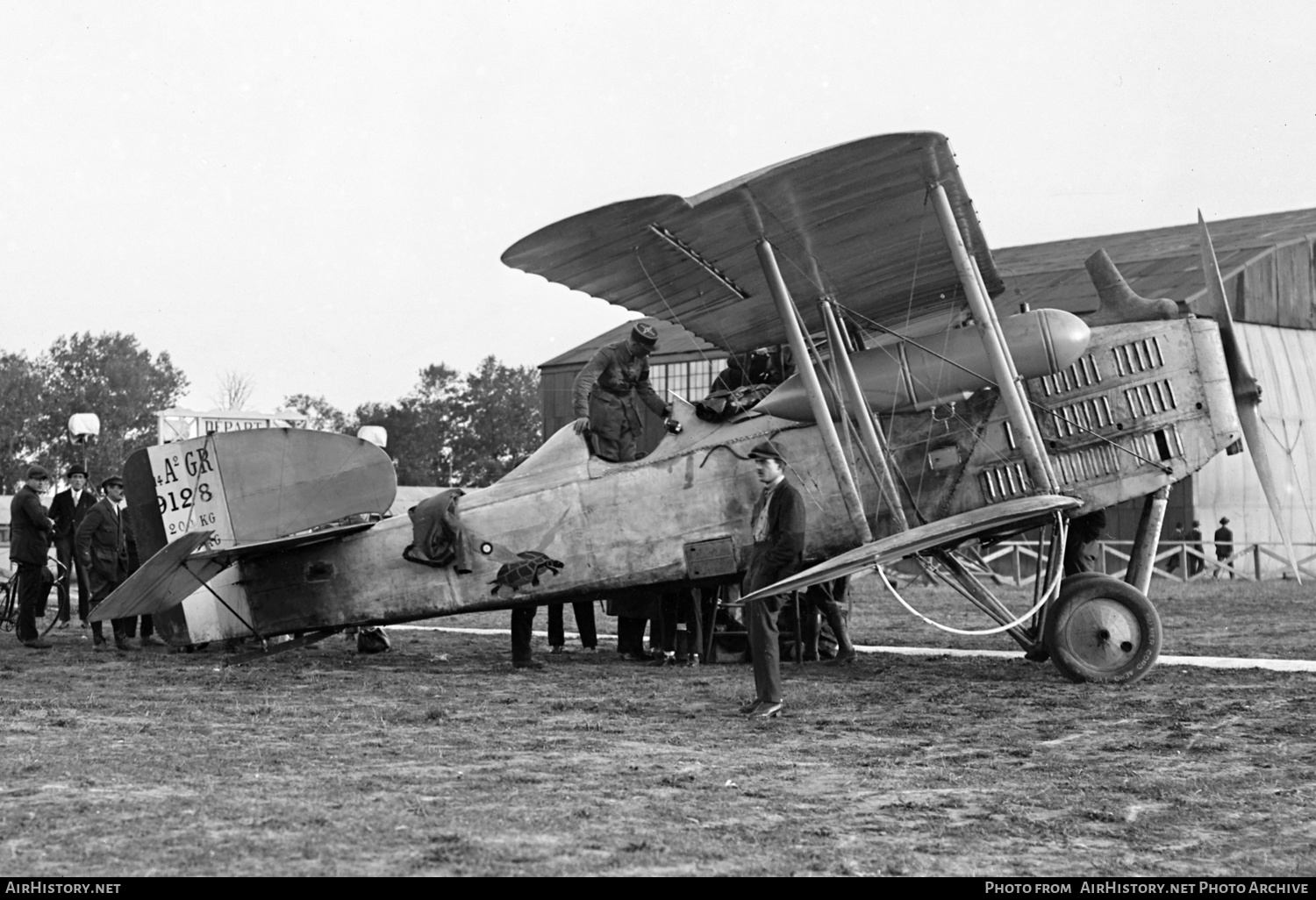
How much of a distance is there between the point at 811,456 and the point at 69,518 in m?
11.0

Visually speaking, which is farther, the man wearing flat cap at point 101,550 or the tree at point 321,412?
the tree at point 321,412

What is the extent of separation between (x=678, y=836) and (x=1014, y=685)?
228 inches

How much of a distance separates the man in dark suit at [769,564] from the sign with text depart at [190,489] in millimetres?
5220

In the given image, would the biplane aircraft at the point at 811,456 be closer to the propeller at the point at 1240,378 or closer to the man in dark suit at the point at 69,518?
the propeller at the point at 1240,378

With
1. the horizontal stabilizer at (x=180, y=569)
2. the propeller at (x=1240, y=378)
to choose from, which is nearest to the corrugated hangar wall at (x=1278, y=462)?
the propeller at (x=1240, y=378)

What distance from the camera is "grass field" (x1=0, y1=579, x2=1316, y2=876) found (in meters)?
4.70

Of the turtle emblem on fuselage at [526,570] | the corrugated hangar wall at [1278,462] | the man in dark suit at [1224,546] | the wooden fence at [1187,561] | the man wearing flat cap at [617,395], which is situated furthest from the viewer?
the corrugated hangar wall at [1278,462]

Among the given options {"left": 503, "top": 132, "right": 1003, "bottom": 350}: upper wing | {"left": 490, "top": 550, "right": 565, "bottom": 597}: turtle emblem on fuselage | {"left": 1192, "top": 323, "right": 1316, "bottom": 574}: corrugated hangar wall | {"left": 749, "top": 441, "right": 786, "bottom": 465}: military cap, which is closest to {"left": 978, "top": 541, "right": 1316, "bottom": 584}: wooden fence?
{"left": 1192, "top": 323, "right": 1316, "bottom": 574}: corrugated hangar wall

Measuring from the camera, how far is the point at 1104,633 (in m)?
9.91

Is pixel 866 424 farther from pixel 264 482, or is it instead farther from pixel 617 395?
pixel 264 482

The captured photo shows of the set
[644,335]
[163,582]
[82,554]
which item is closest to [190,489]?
[163,582]

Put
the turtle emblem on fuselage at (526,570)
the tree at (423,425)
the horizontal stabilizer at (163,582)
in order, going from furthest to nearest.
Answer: the tree at (423,425) < the turtle emblem on fuselage at (526,570) < the horizontal stabilizer at (163,582)

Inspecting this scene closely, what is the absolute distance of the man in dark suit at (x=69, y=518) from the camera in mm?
16828

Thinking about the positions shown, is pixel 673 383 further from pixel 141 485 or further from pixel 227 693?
pixel 227 693
